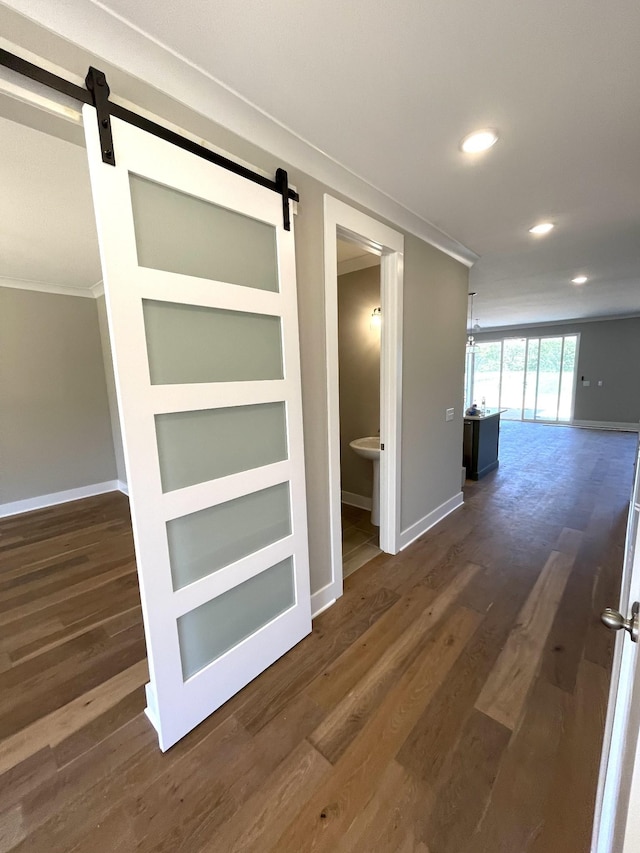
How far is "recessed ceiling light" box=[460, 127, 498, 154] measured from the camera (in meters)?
1.61

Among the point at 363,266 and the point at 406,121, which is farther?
the point at 363,266

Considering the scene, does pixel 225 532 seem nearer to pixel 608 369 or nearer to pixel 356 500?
pixel 356 500

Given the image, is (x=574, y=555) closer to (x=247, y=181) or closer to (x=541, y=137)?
(x=541, y=137)

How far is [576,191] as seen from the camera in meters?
2.20

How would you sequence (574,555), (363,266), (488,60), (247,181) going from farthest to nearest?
(363,266), (574,555), (247,181), (488,60)

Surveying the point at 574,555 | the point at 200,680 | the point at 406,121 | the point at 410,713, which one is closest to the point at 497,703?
the point at 410,713

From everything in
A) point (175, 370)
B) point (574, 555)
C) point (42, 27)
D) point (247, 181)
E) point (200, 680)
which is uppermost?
point (42, 27)

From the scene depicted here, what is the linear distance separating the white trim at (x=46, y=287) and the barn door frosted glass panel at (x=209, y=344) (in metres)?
3.82

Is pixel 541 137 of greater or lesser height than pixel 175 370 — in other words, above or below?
above

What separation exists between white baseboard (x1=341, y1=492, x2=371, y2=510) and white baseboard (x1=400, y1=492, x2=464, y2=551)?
75 centimetres

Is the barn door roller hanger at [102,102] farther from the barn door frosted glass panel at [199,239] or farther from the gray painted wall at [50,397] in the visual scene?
the gray painted wall at [50,397]

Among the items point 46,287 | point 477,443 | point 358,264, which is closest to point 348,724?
point 358,264

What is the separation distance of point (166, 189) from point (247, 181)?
0.38 metres

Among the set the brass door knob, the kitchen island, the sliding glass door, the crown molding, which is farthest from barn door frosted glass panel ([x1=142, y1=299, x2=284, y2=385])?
the crown molding
